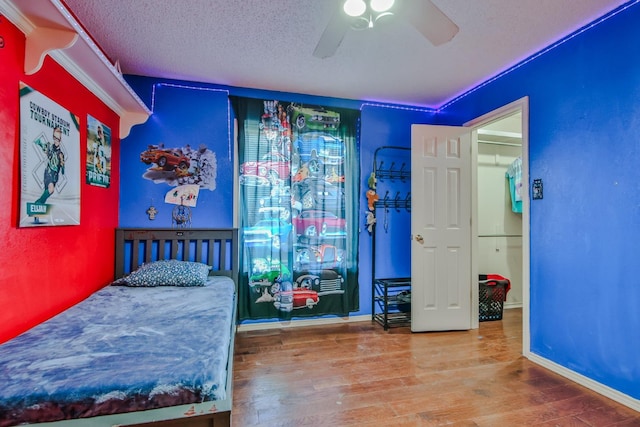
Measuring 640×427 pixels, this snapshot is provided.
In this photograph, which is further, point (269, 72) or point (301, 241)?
point (301, 241)

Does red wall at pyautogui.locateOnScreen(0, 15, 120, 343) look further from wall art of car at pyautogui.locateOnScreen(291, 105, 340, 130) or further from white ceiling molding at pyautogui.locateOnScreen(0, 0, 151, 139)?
wall art of car at pyautogui.locateOnScreen(291, 105, 340, 130)

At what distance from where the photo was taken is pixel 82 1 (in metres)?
1.93

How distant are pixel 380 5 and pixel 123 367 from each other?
1.92 metres

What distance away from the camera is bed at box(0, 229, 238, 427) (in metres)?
1.05

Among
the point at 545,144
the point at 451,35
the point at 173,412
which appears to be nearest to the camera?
the point at 173,412

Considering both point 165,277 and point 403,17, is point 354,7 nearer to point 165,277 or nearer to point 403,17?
point 403,17

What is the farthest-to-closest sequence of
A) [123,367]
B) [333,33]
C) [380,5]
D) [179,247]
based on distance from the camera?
[179,247], [333,33], [380,5], [123,367]

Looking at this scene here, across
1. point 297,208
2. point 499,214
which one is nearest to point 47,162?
point 297,208

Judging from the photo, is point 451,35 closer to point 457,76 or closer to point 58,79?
point 457,76

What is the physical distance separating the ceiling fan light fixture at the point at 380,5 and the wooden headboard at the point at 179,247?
2212 mm

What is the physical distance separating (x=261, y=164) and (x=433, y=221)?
6.03 ft

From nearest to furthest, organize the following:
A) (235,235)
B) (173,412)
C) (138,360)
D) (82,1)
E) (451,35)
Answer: (173,412) → (138,360) → (451,35) → (82,1) → (235,235)

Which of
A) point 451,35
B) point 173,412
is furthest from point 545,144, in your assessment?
point 173,412

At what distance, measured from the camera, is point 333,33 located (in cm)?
178
